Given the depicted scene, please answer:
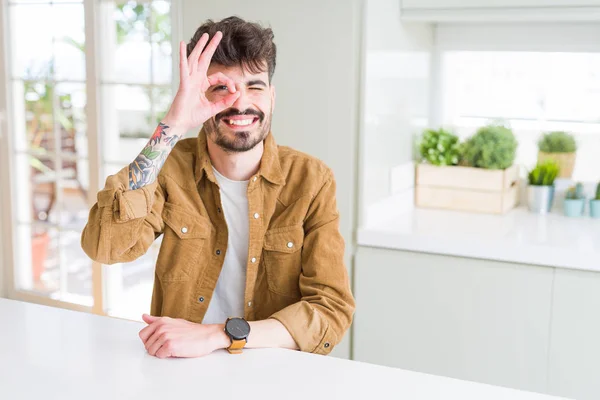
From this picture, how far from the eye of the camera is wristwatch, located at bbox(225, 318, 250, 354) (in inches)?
59.9

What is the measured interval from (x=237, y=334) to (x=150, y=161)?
0.43 meters

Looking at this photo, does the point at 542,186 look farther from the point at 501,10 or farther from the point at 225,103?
the point at 225,103

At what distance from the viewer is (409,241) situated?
8.74 feet

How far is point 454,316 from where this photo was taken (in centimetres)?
265

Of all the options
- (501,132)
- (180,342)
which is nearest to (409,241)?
(501,132)

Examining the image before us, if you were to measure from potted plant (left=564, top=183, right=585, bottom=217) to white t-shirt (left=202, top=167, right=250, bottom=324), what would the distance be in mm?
1617

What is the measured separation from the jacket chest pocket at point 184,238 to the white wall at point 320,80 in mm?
952

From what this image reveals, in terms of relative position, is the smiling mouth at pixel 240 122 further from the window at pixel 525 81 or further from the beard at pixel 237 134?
the window at pixel 525 81

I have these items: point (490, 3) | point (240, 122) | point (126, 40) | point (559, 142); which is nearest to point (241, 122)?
point (240, 122)

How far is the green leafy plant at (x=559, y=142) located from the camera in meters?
3.14

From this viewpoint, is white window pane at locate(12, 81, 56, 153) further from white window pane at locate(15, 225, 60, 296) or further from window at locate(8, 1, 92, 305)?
white window pane at locate(15, 225, 60, 296)

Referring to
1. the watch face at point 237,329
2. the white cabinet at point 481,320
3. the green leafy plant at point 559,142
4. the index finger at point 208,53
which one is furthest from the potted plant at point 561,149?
the watch face at point 237,329

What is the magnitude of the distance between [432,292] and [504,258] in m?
0.28

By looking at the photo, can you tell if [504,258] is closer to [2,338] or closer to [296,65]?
[296,65]
